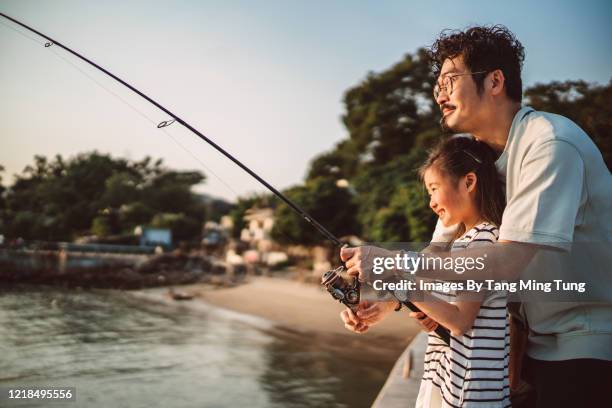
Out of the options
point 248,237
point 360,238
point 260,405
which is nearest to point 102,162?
point 248,237

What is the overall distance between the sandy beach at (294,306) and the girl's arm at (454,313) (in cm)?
1645

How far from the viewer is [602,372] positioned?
112cm

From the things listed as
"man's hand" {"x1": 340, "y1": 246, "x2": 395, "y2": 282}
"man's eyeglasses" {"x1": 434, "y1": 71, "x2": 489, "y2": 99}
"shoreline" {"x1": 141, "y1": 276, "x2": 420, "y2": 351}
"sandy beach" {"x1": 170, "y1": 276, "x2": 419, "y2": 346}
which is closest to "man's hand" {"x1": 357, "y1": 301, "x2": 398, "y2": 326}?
"man's hand" {"x1": 340, "y1": 246, "x2": 395, "y2": 282}

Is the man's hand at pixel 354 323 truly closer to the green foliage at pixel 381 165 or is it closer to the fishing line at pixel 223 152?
the fishing line at pixel 223 152

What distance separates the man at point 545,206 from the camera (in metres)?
1.05

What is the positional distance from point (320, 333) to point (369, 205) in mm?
7499

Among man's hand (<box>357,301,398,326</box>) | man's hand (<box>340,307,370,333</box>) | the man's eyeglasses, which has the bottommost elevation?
man's hand (<box>340,307,370,333</box>)

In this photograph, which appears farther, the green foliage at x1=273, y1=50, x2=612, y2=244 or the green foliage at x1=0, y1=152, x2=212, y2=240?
the green foliage at x1=0, y1=152, x2=212, y2=240

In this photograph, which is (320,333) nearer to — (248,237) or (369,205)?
(369,205)

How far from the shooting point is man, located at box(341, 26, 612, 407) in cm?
105

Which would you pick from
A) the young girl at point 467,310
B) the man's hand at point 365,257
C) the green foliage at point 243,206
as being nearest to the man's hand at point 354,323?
the young girl at point 467,310

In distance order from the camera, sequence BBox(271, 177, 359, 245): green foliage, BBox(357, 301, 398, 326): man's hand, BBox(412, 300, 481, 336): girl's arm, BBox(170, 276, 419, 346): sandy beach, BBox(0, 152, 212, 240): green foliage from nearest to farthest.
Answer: BBox(412, 300, 481, 336): girl's arm, BBox(357, 301, 398, 326): man's hand, BBox(170, 276, 419, 346): sandy beach, BBox(271, 177, 359, 245): green foliage, BBox(0, 152, 212, 240): green foliage

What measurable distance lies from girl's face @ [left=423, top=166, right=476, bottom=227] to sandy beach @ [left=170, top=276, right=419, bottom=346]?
16.3 meters

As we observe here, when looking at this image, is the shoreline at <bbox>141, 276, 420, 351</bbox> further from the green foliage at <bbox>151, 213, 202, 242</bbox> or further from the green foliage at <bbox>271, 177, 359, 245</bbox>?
the green foliage at <bbox>151, 213, 202, 242</bbox>
